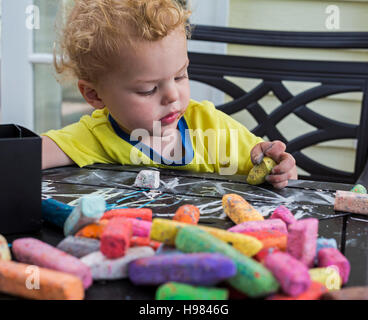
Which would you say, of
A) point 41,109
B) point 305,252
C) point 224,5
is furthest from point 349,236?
point 41,109

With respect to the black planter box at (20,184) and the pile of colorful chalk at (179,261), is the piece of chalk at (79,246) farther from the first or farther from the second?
the black planter box at (20,184)

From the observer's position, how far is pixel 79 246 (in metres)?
0.76

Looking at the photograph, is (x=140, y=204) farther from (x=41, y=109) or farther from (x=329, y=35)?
(x=41, y=109)

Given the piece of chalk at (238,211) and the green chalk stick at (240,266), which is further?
the piece of chalk at (238,211)

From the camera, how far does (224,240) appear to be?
2.47ft

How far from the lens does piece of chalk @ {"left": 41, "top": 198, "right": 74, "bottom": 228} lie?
89 centimetres

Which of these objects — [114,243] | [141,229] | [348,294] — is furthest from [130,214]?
[348,294]

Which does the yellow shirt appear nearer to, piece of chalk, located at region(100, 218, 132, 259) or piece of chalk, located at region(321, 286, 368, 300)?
piece of chalk, located at region(100, 218, 132, 259)

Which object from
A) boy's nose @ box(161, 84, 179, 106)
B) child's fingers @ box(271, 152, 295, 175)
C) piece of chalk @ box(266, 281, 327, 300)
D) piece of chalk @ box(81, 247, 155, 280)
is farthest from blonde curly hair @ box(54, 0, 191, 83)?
piece of chalk @ box(266, 281, 327, 300)

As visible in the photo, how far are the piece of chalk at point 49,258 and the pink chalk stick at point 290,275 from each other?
10.0 inches

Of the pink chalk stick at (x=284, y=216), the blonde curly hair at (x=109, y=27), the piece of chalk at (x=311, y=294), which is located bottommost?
the piece of chalk at (x=311, y=294)

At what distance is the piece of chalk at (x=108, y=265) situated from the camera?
698 millimetres

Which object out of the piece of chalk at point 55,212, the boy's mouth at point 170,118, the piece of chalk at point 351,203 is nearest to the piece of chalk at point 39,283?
the piece of chalk at point 55,212
